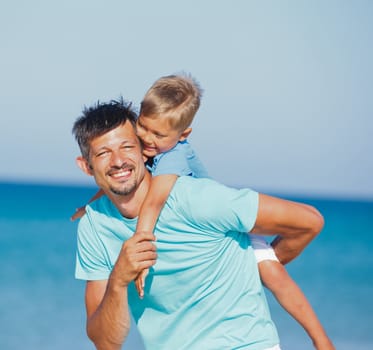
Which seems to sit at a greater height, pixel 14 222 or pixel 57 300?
pixel 57 300

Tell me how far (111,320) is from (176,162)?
72 cm

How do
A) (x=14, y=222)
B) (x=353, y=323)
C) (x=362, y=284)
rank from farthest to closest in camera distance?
(x=14, y=222), (x=362, y=284), (x=353, y=323)

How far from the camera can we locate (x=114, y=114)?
4047 millimetres

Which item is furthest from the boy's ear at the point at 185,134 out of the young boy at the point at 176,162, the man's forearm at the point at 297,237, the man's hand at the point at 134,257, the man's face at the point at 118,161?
the man's hand at the point at 134,257

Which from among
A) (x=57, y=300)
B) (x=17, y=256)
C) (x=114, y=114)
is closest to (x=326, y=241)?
(x=17, y=256)

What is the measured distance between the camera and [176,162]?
4.12 metres

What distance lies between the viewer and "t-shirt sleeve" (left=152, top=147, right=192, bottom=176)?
4023mm

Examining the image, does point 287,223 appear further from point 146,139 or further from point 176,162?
point 146,139

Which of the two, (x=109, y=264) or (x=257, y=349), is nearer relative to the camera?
(x=257, y=349)

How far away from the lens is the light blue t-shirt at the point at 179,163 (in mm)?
4047

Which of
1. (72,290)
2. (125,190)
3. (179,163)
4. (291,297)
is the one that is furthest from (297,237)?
(72,290)

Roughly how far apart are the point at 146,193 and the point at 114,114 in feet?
1.16

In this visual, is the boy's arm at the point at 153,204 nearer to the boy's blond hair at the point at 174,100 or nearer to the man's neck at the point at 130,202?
the man's neck at the point at 130,202

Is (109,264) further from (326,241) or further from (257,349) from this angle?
(326,241)
